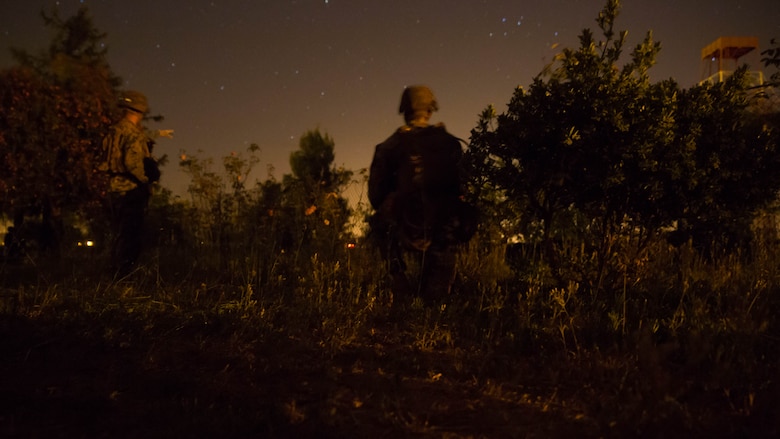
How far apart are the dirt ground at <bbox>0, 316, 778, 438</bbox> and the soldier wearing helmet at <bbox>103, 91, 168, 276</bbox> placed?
2.35 m

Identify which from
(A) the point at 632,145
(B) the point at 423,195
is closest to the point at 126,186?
(B) the point at 423,195

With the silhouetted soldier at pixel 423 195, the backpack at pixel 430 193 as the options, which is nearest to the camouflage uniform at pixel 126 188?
the silhouetted soldier at pixel 423 195

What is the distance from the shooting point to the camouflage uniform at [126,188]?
607 cm

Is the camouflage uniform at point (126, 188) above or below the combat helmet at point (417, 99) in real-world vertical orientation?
below

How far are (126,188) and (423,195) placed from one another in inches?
142

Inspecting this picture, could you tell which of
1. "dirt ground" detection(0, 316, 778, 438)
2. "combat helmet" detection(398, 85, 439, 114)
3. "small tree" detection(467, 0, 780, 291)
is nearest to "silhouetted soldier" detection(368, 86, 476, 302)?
"combat helmet" detection(398, 85, 439, 114)

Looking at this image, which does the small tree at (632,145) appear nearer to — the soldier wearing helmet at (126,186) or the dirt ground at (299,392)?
the dirt ground at (299,392)

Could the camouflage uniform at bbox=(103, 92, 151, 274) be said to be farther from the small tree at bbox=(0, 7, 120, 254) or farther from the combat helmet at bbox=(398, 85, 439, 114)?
the small tree at bbox=(0, 7, 120, 254)

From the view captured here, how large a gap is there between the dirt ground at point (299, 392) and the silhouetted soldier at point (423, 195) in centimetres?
138

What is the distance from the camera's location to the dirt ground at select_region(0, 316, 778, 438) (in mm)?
2410

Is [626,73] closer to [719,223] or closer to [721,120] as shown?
[721,120]

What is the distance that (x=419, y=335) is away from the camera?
3863 millimetres

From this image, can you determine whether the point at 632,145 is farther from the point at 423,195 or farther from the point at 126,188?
the point at 126,188

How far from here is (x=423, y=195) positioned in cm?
508
